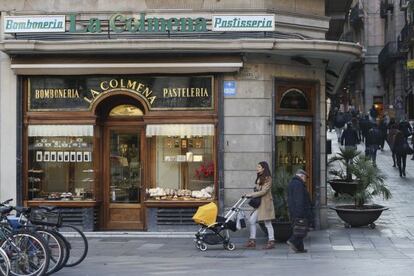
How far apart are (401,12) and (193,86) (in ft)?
144

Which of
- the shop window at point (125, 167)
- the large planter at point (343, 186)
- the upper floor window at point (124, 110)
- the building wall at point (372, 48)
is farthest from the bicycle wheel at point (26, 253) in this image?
the building wall at point (372, 48)

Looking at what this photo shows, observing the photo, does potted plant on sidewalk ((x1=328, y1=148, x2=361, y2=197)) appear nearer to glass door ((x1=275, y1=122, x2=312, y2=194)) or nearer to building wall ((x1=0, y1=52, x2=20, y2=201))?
glass door ((x1=275, y1=122, x2=312, y2=194))

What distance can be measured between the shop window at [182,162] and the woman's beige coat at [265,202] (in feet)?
6.59

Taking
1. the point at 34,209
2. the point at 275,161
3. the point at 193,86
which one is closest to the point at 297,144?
the point at 275,161

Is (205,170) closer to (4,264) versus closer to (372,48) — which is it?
(4,264)

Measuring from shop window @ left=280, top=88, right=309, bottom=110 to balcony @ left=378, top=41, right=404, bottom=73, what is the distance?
1544 inches

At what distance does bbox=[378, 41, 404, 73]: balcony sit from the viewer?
183ft

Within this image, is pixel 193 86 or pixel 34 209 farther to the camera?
pixel 193 86

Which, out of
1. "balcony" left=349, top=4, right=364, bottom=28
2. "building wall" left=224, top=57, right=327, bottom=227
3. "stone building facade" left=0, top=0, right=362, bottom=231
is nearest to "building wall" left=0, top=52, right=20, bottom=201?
"stone building facade" left=0, top=0, right=362, bottom=231

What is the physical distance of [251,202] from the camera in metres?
14.8

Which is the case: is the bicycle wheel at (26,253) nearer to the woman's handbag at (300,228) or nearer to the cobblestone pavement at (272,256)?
the cobblestone pavement at (272,256)

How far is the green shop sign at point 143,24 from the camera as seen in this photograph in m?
16.2

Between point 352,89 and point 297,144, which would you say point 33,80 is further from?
point 352,89

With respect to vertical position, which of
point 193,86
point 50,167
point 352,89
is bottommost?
point 50,167
